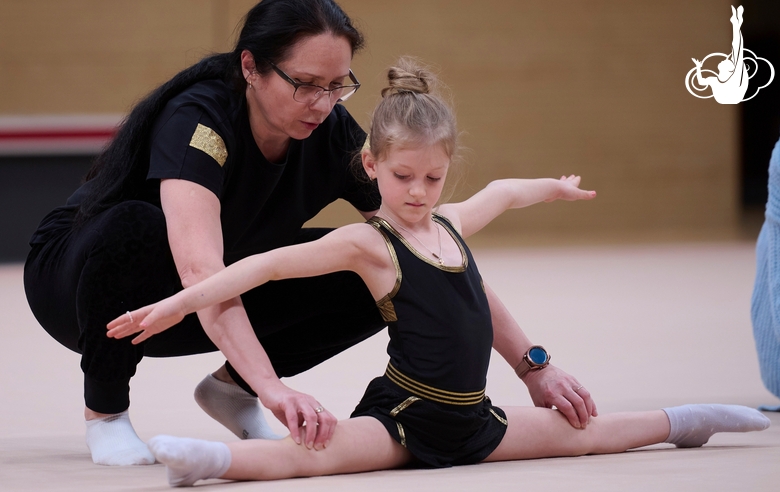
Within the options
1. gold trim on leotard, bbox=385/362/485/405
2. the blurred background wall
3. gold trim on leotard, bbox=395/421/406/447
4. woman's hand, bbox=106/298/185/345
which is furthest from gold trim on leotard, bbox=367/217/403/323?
the blurred background wall

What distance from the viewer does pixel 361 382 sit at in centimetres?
323

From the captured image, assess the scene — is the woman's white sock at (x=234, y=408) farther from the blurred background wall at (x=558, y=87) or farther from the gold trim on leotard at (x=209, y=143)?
the blurred background wall at (x=558, y=87)

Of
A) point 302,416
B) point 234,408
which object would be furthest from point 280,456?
point 234,408

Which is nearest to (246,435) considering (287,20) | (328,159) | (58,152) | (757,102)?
(328,159)

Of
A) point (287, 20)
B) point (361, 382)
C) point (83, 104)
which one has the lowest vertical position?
point (361, 382)

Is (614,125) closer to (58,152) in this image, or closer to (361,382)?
(58,152)

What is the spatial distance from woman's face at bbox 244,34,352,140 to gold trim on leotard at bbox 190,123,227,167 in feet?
0.48

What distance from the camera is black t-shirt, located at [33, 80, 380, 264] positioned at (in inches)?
83.7

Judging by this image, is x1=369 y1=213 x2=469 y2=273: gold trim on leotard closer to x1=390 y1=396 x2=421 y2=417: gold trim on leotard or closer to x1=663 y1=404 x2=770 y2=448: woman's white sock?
x1=390 y1=396 x2=421 y2=417: gold trim on leotard

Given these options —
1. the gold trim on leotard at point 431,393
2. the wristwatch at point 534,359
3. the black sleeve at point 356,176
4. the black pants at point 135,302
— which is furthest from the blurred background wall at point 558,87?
the gold trim on leotard at point 431,393

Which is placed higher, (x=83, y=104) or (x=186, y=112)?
(x=83, y=104)

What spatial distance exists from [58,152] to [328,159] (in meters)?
5.05

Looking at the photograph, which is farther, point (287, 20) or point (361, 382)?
point (361, 382)

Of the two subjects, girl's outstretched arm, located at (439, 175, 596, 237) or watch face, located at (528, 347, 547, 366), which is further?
girl's outstretched arm, located at (439, 175, 596, 237)
